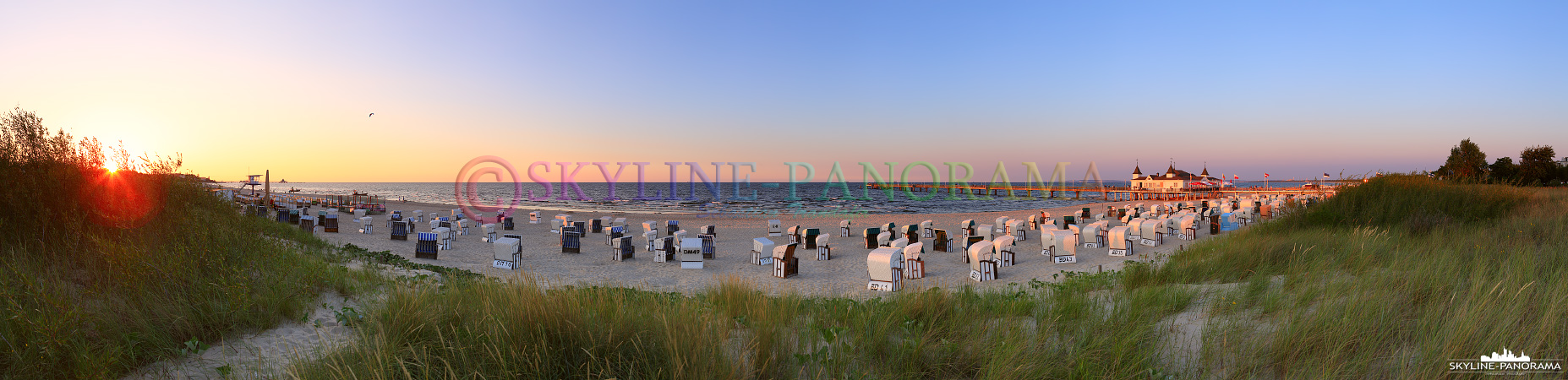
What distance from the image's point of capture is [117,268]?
423 cm

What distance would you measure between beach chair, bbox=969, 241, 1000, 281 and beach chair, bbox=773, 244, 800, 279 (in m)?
3.59

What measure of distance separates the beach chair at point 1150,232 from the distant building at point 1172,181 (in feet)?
177

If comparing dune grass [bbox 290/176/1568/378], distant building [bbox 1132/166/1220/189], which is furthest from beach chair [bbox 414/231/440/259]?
distant building [bbox 1132/166/1220/189]

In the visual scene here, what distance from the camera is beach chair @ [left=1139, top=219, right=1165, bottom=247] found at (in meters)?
14.8

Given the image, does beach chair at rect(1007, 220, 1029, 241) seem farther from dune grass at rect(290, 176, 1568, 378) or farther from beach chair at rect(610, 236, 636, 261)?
dune grass at rect(290, 176, 1568, 378)

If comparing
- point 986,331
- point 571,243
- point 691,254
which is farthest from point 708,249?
point 986,331

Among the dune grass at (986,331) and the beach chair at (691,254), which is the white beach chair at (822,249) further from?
the dune grass at (986,331)

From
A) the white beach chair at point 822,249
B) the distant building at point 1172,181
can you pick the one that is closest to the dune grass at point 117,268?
the white beach chair at point 822,249

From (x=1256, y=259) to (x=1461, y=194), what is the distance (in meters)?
6.56

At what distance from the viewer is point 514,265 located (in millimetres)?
12633

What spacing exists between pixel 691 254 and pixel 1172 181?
63853 millimetres

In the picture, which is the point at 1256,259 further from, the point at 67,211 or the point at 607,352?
the point at 67,211

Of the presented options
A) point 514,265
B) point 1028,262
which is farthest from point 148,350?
point 1028,262

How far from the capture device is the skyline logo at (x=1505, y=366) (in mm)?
2582
